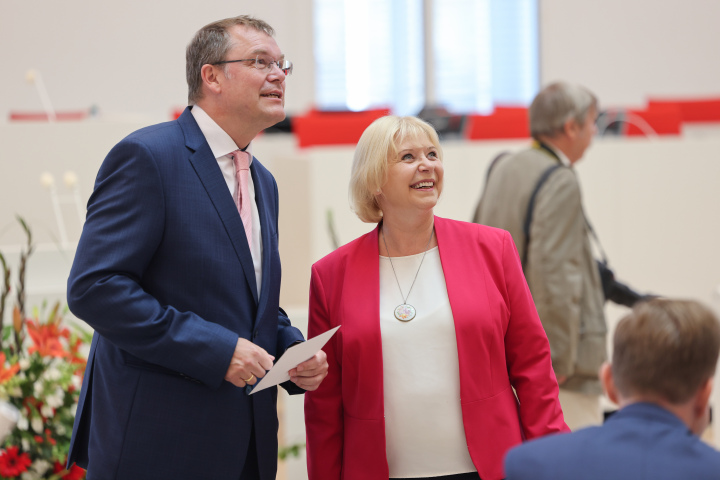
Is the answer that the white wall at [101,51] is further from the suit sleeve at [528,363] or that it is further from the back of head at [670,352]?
the back of head at [670,352]

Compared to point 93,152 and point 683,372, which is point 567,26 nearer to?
point 93,152

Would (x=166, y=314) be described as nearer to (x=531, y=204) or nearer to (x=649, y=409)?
(x=649, y=409)

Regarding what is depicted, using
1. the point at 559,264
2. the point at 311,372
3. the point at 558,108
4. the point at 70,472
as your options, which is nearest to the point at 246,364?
the point at 311,372

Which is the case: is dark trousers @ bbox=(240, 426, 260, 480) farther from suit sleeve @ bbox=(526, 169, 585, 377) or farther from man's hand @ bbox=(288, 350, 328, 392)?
suit sleeve @ bbox=(526, 169, 585, 377)

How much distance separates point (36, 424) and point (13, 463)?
4.7 inches

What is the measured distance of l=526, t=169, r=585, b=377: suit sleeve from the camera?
2.71 m

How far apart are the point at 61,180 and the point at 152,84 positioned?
18.1 ft

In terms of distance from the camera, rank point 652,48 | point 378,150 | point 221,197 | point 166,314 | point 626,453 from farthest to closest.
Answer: point 652,48
point 378,150
point 221,197
point 166,314
point 626,453

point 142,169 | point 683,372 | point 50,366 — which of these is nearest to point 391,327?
point 142,169

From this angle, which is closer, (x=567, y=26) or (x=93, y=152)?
(x=93, y=152)

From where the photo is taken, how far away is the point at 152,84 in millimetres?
10008

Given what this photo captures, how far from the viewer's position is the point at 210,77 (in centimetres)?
179

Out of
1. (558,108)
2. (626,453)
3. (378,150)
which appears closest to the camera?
(626,453)

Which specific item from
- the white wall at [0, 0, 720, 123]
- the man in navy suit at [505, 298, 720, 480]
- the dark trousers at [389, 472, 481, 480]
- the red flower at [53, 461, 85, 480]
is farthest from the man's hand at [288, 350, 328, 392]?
the white wall at [0, 0, 720, 123]
